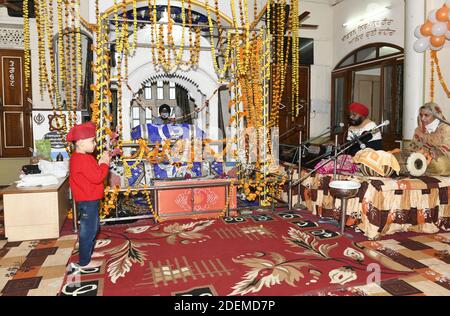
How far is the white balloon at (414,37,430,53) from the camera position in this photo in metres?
5.73

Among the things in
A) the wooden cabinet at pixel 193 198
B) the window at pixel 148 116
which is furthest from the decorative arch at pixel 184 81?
the wooden cabinet at pixel 193 198

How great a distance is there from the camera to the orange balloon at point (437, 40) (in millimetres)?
5541

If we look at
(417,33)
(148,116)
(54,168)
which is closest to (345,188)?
(417,33)

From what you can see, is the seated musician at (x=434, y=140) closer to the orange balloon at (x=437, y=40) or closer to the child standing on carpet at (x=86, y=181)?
the orange balloon at (x=437, y=40)

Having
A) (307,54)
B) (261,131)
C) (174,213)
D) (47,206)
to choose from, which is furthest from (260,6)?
(47,206)

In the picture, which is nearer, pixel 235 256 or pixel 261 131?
pixel 235 256

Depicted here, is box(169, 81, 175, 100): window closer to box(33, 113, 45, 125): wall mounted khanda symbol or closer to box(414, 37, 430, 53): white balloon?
box(33, 113, 45, 125): wall mounted khanda symbol

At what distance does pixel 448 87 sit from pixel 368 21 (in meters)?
2.74

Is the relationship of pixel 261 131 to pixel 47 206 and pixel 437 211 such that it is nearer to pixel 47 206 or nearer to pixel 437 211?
pixel 437 211

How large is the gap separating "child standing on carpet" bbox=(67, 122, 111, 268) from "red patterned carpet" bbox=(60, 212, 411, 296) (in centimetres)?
28

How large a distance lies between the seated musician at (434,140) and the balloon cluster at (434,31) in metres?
1.31

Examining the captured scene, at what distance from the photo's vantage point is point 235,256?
3.48 meters

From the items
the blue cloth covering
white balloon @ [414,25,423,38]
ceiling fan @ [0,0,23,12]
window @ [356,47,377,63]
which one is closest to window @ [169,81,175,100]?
the blue cloth covering

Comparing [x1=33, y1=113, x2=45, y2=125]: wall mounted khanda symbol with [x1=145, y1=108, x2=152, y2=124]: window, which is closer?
[x1=33, y1=113, x2=45, y2=125]: wall mounted khanda symbol
